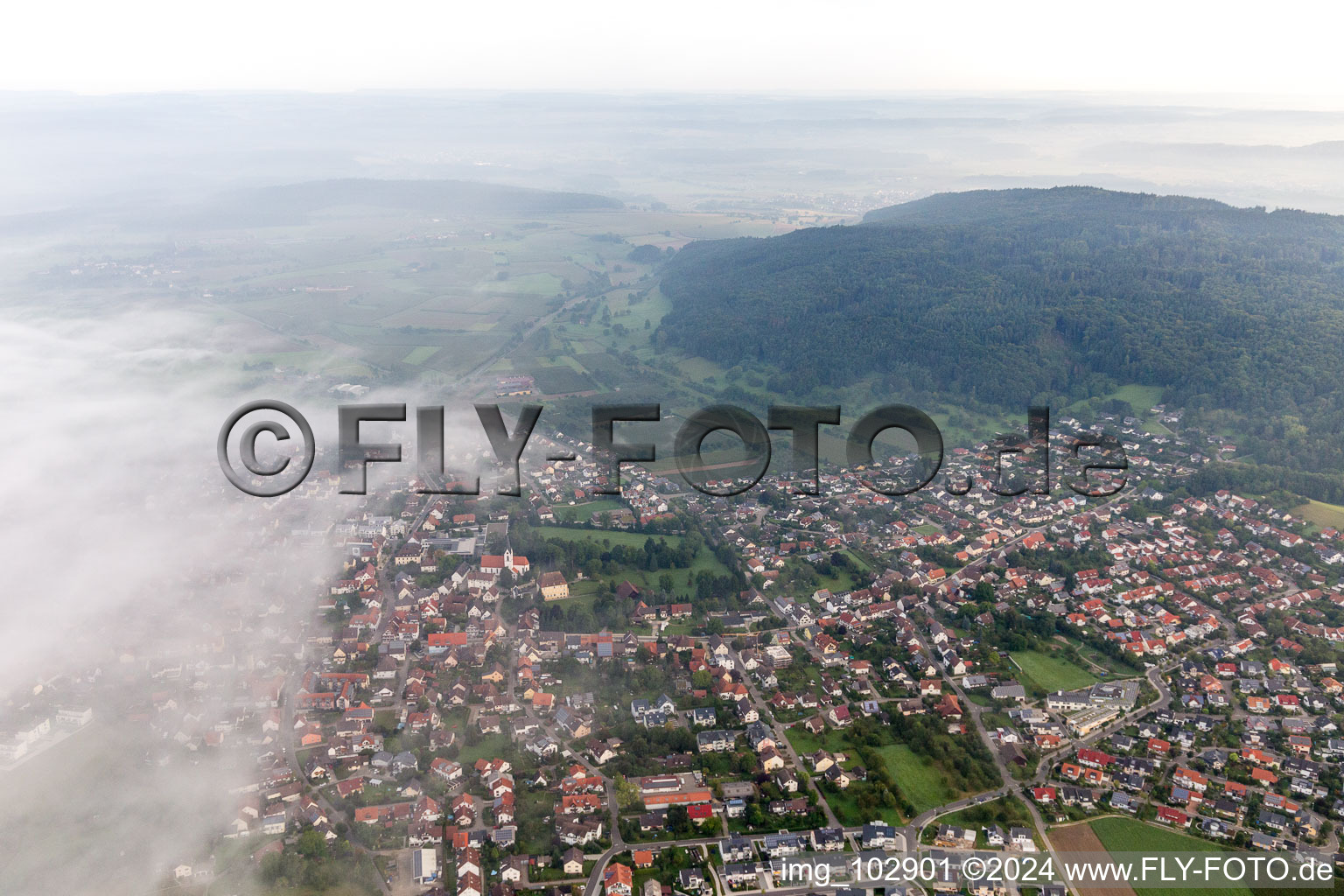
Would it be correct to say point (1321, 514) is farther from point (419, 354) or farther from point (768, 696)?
point (419, 354)

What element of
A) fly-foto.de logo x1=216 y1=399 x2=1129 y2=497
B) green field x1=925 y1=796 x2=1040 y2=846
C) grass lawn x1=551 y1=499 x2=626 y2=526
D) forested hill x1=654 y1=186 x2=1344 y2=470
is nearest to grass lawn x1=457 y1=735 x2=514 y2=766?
green field x1=925 y1=796 x2=1040 y2=846

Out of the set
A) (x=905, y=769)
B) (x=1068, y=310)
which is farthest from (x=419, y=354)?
(x=905, y=769)

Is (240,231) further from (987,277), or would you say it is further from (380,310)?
(987,277)

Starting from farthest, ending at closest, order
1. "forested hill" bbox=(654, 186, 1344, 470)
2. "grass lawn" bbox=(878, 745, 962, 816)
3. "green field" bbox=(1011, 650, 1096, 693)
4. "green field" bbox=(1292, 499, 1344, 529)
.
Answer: "forested hill" bbox=(654, 186, 1344, 470) → "green field" bbox=(1292, 499, 1344, 529) → "green field" bbox=(1011, 650, 1096, 693) → "grass lawn" bbox=(878, 745, 962, 816)

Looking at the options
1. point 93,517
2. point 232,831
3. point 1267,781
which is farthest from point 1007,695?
point 93,517

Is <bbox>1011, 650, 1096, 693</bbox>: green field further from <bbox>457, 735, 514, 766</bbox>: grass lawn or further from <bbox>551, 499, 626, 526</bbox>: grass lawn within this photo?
<bbox>551, 499, 626, 526</bbox>: grass lawn

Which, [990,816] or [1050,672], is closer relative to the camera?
[990,816]
